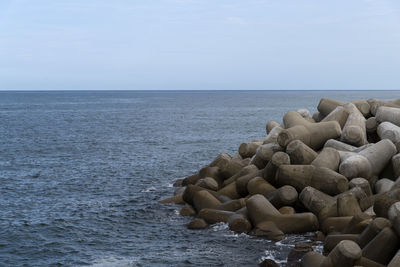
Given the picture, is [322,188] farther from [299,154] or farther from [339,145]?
[339,145]

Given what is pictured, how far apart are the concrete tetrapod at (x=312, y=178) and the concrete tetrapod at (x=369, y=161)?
0.61 meters

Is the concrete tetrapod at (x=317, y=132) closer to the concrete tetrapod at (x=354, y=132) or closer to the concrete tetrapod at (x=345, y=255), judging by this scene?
the concrete tetrapod at (x=354, y=132)

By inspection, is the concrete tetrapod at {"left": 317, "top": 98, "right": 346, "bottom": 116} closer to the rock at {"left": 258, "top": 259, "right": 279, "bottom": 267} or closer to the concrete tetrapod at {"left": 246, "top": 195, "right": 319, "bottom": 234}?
the concrete tetrapod at {"left": 246, "top": 195, "right": 319, "bottom": 234}

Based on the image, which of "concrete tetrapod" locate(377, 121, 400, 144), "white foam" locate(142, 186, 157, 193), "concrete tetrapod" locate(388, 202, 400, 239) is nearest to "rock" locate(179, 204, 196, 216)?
"white foam" locate(142, 186, 157, 193)

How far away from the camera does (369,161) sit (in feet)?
55.6

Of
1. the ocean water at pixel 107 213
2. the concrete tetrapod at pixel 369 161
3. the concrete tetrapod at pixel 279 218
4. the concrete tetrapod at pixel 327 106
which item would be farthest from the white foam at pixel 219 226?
the concrete tetrapod at pixel 327 106

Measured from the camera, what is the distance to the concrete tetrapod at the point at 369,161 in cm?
1667

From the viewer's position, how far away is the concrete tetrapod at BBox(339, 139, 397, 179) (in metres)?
16.7

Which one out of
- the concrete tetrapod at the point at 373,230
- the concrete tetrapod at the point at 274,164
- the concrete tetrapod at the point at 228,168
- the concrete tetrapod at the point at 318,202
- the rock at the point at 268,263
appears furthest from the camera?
the concrete tetrapod at the point at 228,168

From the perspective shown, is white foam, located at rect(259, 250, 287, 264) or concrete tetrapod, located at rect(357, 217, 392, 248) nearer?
concrete tetrapod, located at rect(357, 217, 392, 248)

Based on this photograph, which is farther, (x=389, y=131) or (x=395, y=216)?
(x=389, y=131)

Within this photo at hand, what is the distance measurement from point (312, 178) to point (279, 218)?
2103 millimetres

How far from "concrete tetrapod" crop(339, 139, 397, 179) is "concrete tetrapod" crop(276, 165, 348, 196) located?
612 millimetres

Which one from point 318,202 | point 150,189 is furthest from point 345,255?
point 150,189
